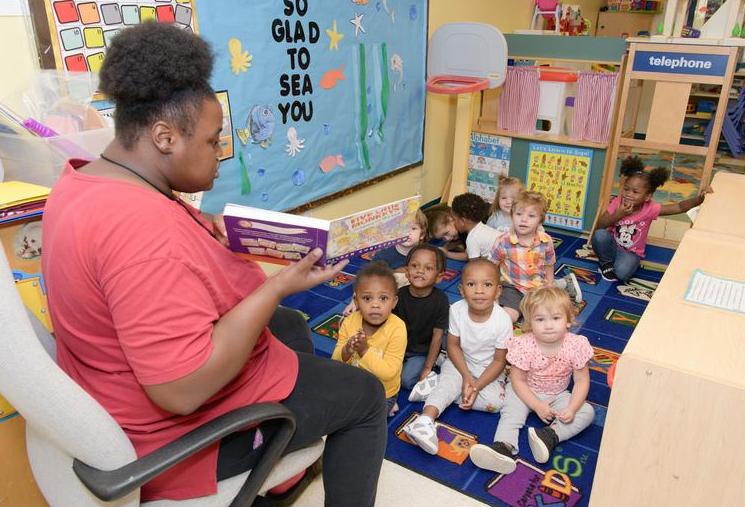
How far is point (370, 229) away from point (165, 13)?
1.40 m

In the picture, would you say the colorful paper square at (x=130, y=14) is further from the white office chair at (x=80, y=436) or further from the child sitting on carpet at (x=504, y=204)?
the child sitting on carpet at (x=504, y=204)

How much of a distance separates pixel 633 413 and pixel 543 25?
4639 millimetres

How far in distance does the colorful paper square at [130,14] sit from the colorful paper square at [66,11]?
191 mm

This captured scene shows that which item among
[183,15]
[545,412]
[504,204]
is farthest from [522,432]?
[183,15]

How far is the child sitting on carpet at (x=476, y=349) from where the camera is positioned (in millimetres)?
2115

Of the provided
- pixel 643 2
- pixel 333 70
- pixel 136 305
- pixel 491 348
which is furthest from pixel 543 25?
pixel 136 305

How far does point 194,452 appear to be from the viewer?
937 mm

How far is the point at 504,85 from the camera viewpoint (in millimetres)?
3971

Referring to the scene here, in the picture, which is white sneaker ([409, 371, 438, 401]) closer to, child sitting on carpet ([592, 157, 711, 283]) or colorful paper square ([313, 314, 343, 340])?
colorful paper square ([313, 314, 343, 340])

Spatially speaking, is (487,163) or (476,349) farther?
(487,163)

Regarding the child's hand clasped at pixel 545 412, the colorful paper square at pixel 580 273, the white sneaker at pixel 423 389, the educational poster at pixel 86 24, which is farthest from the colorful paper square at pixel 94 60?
the colorful paper square at pixel 580 273

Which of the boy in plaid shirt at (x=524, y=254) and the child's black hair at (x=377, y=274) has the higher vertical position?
the child's black hair at (x=377, y=274)

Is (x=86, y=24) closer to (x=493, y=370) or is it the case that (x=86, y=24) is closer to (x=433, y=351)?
(x=433, y=351)

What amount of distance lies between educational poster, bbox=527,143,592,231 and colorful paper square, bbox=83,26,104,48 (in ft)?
9.03
